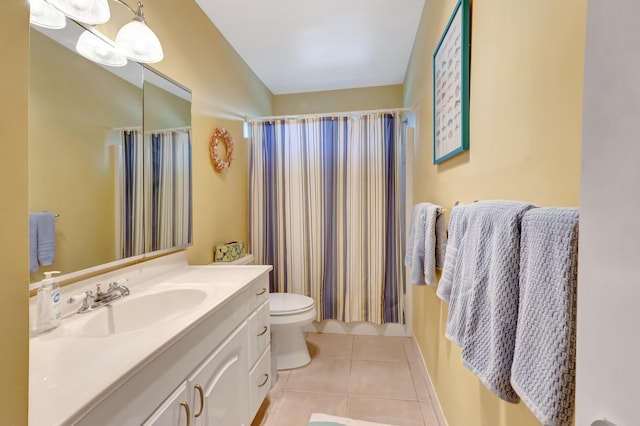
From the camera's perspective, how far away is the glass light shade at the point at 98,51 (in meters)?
1.11

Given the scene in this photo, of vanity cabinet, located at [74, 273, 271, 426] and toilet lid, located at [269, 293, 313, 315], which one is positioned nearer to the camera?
vanity cabinet, located at [74, 273, 271, 426]

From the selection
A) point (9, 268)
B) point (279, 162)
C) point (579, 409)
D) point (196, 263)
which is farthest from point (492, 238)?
point (279, 162)

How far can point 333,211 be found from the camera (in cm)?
251

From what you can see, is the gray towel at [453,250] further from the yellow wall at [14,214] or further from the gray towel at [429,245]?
the yellow wall at [14,214]

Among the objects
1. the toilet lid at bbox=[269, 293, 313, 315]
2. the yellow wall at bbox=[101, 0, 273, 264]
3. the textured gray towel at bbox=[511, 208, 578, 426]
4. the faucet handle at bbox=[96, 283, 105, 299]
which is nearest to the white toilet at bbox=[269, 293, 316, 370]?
the toilet lid at bbox=[269, 293, 313, 315]

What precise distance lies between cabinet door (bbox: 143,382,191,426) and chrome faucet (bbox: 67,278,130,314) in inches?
19.7

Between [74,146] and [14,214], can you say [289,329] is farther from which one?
[14,214]

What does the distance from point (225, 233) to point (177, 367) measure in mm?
1383

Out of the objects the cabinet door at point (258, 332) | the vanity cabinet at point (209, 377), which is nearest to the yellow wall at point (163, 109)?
the vanity cabinet at point (209, 377)

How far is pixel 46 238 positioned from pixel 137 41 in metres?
0.89

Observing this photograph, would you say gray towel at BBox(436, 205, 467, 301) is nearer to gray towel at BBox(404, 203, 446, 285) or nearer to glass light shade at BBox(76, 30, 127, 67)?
gray towel at BBox(404, 203, 446, 285)

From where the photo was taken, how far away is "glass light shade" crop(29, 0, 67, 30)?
0.93m

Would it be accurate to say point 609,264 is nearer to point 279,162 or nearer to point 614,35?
point 614,35

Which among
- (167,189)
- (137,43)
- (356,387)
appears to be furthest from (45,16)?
(356,387)
